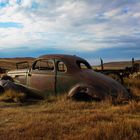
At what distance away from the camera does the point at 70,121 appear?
10141 mm

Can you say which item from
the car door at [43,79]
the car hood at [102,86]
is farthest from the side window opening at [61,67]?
the car hood at [102,86]

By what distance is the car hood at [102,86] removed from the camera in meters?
13.2

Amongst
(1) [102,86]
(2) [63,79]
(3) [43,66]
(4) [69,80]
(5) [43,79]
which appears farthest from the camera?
(3) [43,66]

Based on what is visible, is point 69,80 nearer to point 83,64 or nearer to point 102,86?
point 102,86

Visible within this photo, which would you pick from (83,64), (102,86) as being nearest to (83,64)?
(83,64)

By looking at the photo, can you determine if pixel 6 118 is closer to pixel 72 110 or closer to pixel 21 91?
pixel 72 110

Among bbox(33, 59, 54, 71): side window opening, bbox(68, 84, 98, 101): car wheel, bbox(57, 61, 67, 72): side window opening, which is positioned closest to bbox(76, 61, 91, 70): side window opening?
bbox(57, 61, 67, 72): side window opening

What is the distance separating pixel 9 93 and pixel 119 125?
21.5 feet

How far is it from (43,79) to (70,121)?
16.0 feet

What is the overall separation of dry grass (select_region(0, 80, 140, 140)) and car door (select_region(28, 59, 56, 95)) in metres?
1.05

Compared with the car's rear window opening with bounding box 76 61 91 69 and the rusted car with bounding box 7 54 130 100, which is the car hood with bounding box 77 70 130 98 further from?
the car's rear window opening with bounding box 76 61 91 69

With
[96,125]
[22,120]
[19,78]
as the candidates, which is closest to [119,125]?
[96,125]

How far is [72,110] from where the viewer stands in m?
12.0

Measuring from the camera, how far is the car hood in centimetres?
1321
